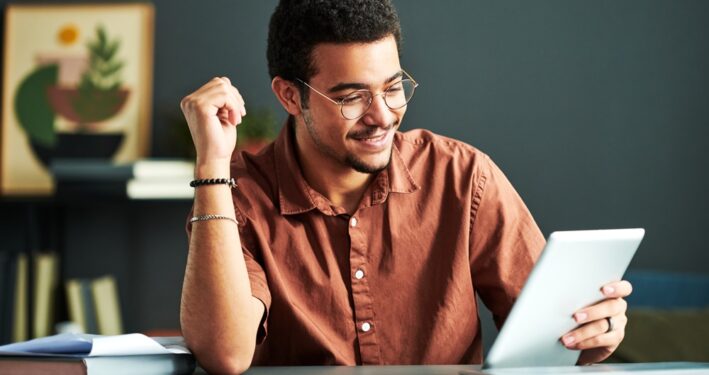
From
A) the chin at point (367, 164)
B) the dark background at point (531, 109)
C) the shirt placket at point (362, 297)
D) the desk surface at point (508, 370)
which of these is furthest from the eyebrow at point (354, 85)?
the dark background at point (531, 109)

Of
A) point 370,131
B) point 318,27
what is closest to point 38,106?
point 318,27

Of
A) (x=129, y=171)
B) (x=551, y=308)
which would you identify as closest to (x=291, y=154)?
(x=551, y=308)

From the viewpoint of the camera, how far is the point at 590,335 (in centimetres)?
124

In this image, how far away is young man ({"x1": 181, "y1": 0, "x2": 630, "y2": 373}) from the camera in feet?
4.96

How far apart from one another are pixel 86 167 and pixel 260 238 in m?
1.76

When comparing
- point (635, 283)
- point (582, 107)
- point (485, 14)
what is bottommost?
point (635, 283)

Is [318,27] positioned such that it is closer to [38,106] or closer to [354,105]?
[354,105]

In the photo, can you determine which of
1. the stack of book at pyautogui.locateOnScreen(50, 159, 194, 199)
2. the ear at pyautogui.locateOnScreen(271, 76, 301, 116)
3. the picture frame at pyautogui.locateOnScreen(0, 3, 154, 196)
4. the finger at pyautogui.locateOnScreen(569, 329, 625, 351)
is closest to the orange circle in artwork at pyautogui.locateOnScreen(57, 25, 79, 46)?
the picture frame at pyautogui.locateOnScreen(0, 3, 154, 196)

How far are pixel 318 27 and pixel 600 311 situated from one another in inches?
27.7

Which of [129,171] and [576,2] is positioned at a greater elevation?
[576,2]

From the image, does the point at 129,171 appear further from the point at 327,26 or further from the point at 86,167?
the point at 327,26

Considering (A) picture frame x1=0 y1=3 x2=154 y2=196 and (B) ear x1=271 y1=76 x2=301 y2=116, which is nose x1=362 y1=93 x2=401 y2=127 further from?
(A) picture frame x1=0 y1=3 x2=154 y2=196

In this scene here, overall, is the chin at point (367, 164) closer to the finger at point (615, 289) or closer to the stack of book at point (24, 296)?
the finger at point (615, 289)

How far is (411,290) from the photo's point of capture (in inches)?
60.9
